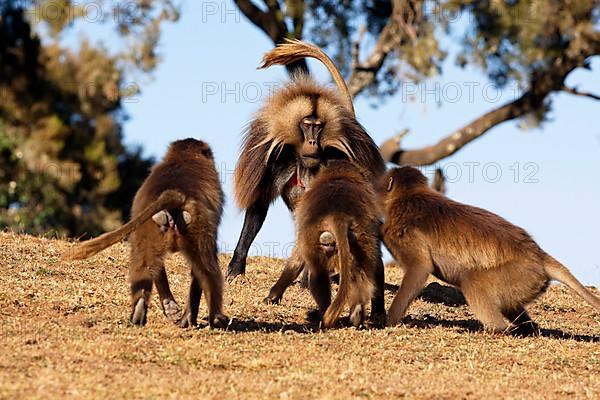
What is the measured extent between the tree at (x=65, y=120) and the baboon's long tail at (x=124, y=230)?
46.5ft

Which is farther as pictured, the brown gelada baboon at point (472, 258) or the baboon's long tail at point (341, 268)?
the brown gelada baboon at point (472, 258)

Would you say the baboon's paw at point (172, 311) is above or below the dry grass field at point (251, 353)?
above

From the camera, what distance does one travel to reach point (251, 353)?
670 cm

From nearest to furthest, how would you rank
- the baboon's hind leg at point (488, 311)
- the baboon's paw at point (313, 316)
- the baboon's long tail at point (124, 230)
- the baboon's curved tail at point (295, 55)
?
the baboon's long tail at point (124, 230), the baboon's hind leg at point (488, 311), the baboon's paw at point (313, 316), the baboon's curved tail at point (295, 55)

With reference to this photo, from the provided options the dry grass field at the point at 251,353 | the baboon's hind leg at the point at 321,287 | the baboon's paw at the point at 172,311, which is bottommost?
the dry grass field at the point at 251,353

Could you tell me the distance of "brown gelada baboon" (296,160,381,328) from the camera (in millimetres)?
A: 7648

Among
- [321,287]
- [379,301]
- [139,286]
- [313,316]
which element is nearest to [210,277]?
[139,286]

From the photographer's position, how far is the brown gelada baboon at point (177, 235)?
23.3ft

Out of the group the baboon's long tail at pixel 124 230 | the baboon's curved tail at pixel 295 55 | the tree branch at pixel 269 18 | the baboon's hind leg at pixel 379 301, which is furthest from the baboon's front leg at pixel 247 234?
the tree branch at pixel 269 18

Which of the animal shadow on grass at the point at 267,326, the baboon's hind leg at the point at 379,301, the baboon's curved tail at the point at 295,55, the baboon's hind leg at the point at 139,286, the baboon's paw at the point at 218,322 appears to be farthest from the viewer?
the baboon's curved tail at the point at 295,55

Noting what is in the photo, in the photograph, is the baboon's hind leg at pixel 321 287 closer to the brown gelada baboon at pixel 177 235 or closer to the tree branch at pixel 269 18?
the brown gelada baboon at pixel 177 235

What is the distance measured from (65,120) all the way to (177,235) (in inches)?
658

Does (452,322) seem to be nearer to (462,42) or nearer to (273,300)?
(273,300)

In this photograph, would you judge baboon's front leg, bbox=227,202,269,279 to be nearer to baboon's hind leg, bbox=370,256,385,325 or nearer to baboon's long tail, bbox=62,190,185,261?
baboon's hind leg, bbox=370,256,385,325
